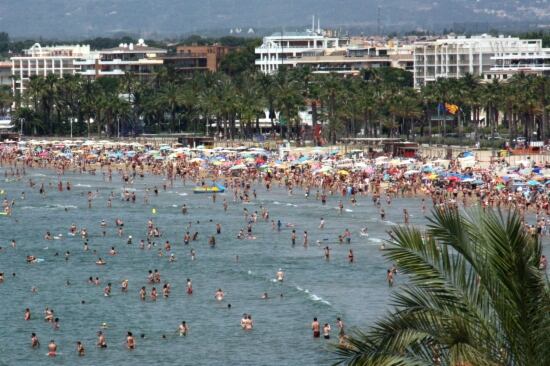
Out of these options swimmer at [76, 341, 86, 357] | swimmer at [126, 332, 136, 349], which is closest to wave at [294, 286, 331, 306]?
swimmer at [126, 332, 136, 349]

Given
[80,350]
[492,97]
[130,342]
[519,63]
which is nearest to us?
[80,350]

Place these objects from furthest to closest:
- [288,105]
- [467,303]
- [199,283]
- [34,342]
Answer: [288,105] < [199,283] < [34,342] < [467,303]

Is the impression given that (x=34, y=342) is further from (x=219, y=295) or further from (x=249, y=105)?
(x=249, y=105)

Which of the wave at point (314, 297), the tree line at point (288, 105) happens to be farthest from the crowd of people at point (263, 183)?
the tree line at point (288, 105)

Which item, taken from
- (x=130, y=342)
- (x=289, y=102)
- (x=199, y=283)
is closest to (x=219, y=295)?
(x=199, y=283)

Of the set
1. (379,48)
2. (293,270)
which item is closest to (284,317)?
(293,270)

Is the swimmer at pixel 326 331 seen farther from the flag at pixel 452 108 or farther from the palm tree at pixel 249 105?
the palm tree at pixel 249 105

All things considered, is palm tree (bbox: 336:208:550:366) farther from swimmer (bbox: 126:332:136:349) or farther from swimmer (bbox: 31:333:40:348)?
swimmer (bbox: 31:333:40:348)
